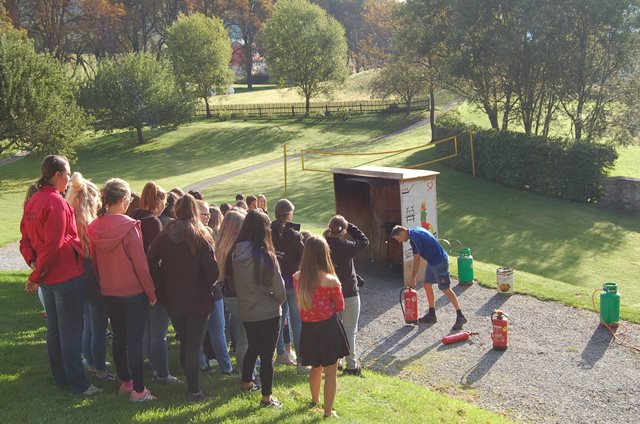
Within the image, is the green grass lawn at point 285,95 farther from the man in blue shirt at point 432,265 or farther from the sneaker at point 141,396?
the sneaker at point 141,396

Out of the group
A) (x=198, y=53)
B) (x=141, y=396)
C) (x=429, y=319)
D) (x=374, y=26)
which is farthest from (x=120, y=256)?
(x=374, y=26)

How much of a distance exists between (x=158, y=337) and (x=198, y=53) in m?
47.1

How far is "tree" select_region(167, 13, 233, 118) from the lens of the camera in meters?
50.8

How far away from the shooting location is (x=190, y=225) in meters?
5.75

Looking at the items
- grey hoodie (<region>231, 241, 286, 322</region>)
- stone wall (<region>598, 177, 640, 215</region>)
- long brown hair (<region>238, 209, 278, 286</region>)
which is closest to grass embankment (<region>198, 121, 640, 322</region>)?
stone wall (<region>598, 177, 640, 215</region>)

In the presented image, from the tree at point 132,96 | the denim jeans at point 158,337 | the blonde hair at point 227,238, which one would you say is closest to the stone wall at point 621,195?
the blonde hair at point 227,238

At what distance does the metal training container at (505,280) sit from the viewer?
11.3 m

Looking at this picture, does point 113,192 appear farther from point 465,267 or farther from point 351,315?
point 465,267

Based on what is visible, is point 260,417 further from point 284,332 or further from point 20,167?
point 20,167

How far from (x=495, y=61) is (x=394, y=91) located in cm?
1436

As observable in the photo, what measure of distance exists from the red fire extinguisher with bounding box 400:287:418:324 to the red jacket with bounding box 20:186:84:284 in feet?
17.9

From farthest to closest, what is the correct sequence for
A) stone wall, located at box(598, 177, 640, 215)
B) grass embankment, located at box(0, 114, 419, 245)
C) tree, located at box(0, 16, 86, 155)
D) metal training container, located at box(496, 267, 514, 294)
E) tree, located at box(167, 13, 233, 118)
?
tree, located at box(167, 13, 233, 118)
grass embankment, located at box(0, 114, 419, 245)
tree, located at box(0, 16, 86, 155)
stone wall, located at box(598, 177, 640, 215)
metal training container, located at box(496, 267, 514, 294)

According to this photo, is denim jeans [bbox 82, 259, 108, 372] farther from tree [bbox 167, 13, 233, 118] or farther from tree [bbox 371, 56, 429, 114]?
tree [bbox 167, 13, 233, 118]

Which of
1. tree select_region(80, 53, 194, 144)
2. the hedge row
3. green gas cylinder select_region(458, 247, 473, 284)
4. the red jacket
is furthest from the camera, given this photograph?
tree select_region(80, 53, 194, 144)
